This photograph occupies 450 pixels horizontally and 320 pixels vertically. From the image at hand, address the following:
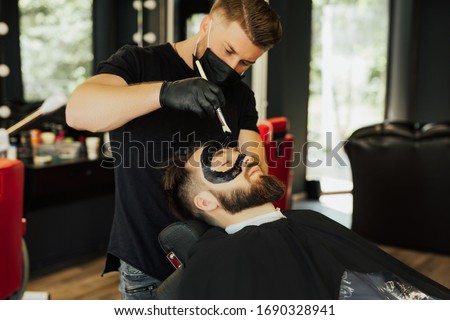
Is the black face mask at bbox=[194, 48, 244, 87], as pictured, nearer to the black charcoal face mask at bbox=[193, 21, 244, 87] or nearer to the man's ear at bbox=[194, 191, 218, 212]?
the black charcoal face mask at bbox=[193, 21, 244, 87]

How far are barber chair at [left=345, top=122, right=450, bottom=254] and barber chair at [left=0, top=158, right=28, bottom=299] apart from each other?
2249mm

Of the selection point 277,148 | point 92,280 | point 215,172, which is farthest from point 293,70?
point 215,172

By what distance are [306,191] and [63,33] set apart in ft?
9.40

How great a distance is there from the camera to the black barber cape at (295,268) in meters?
1.28

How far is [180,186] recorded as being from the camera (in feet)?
5.16

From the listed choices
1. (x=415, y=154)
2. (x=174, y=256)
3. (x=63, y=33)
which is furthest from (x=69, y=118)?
(x=415, y=154)

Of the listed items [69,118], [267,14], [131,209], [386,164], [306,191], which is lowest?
[306,191]

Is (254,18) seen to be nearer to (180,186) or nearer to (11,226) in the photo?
(180,186)

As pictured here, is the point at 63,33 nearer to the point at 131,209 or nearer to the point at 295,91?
the point at 131,209

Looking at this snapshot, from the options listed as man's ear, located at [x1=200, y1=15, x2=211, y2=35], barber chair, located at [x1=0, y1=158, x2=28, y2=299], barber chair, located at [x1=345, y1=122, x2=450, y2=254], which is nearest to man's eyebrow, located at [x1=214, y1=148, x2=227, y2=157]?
man's ear, located at [x1=200, y1=15, x2=211, y2=35]

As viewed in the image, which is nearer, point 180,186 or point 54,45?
point 180,186

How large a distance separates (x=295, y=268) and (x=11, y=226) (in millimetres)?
1321

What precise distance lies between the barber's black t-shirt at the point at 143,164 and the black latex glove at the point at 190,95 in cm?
17
